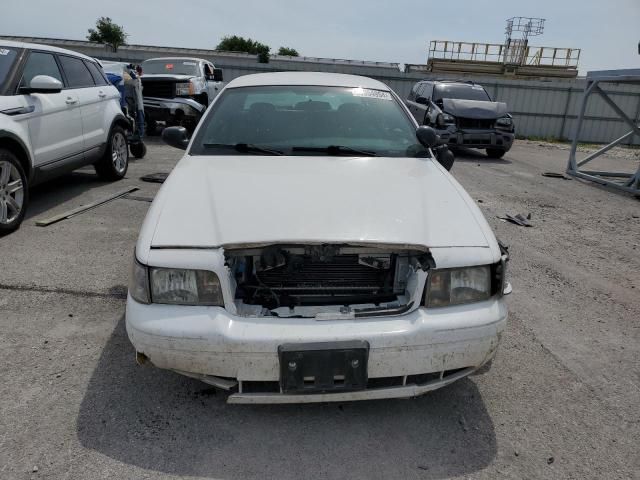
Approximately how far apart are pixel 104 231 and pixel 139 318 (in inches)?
129

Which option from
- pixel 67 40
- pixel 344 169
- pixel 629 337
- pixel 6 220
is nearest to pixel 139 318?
pixel 344 169

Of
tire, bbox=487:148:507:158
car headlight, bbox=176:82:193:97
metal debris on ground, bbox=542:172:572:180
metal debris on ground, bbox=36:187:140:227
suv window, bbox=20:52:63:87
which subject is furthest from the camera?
car headlight, bbox=176:82:193:97

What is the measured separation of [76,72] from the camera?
6.05m

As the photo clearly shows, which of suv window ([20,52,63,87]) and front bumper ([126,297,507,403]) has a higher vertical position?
suv window ([20,52,63,87])

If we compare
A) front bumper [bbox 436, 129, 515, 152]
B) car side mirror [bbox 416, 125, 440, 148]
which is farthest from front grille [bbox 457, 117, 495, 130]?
car side mirror [bbox 416, 125, 440, 148]

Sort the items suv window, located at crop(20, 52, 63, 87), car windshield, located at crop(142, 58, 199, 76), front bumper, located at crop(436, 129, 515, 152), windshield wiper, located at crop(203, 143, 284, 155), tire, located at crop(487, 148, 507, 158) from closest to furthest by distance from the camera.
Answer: windshield wiper, located at crop(203, 143, 284, 155)
suv window, located at crop(20, 52, 63, 87)
front bumper, located at crop(436, 129, 515, 152)
tire, located at crop(487, 148, 507, 158)
car windshield, located at crop(142, 58, 199, 76)

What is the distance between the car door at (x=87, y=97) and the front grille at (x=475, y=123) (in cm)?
756

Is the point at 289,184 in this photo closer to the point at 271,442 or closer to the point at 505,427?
the point at 271,442

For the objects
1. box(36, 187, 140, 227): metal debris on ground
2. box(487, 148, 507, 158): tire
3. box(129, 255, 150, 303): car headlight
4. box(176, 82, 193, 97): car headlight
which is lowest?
box(36, 187, 140, 227): metal debris on ground

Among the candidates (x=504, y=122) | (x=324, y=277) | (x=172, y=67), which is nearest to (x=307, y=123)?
(x=324, y=277)

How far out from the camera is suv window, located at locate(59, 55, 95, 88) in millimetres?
5832

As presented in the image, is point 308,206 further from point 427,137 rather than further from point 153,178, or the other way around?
A: point 153,178

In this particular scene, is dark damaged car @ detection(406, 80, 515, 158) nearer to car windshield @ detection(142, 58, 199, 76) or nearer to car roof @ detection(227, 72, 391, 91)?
car windshield @ detection(142, 58, 199, 76)

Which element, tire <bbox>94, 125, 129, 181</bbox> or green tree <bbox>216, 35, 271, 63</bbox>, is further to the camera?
green tree <bbox>216, 35, 271, 63</bbox>
